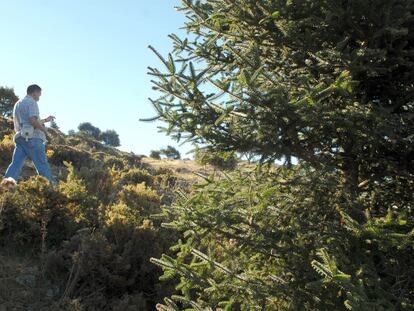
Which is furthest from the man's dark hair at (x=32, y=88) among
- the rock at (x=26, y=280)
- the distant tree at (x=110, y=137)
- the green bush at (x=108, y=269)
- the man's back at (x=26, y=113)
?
the distant tree at (x=110, y=137)

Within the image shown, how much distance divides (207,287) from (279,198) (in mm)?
942

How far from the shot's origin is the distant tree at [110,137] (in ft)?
239

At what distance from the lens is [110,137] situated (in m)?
73.2

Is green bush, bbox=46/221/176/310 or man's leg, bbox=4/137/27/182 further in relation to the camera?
man's leg, bbox=4/137/27/182

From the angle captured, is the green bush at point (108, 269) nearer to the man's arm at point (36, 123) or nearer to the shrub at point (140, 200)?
the shrub at point (140, 200)

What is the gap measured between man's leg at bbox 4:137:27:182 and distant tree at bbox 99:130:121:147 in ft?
216

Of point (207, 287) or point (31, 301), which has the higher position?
point (207, 287)

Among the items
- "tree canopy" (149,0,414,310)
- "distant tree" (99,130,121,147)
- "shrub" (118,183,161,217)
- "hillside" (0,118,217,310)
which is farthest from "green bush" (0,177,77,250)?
"distant tree" (99,130,121,147)

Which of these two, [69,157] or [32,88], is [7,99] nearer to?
[69,157]

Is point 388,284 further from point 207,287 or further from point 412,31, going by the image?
point 412,31

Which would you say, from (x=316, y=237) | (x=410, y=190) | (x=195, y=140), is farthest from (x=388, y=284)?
(x=195, y=140)

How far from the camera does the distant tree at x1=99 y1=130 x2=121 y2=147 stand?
7295 centimetres

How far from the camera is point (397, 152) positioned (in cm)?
369

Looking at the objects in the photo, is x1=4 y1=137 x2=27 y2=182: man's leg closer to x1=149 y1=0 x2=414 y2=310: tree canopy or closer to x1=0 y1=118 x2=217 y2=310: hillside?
x1=0 y1=118 x2=217 y2=310: hillside
